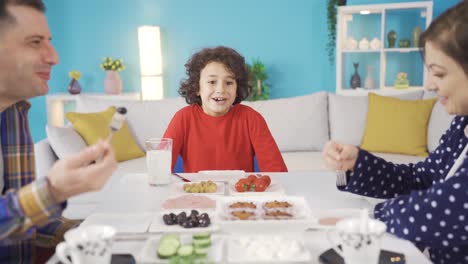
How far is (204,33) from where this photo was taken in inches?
194

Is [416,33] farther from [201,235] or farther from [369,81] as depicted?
[201,235]

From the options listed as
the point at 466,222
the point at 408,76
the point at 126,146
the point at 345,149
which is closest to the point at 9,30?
the point at 345,149

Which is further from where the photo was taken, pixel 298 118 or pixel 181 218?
pixel 298 118

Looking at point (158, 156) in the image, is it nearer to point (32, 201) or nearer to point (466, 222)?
point (32, 201)

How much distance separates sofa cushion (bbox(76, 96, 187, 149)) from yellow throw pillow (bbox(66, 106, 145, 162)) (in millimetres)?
82

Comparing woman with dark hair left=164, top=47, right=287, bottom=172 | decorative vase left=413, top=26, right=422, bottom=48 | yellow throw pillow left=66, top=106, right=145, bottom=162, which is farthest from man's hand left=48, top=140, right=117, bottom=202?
decorative vase left=413, top=26, right=422, bottom=48

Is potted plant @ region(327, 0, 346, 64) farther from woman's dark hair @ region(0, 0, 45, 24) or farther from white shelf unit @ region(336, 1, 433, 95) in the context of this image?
woman's dark hair @ region(0, 0, 45, 24)

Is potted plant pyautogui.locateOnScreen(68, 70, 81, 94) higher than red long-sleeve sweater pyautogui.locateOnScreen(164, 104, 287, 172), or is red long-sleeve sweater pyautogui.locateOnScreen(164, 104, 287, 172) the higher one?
potted plant pyautogui.locateOnScreen(68, 70, 81, 94)

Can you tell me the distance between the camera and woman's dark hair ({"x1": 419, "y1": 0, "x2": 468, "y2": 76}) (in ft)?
3.38

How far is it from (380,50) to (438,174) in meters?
3.44

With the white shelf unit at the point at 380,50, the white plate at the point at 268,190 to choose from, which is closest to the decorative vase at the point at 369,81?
the white shelf unit at the point at 380,50

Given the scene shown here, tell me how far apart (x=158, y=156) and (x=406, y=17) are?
3.98 metres

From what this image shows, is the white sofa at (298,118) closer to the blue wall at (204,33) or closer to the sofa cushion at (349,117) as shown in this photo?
the sofa cushion at (349,117)

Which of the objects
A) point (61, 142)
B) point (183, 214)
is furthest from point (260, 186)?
point (61, 142)
